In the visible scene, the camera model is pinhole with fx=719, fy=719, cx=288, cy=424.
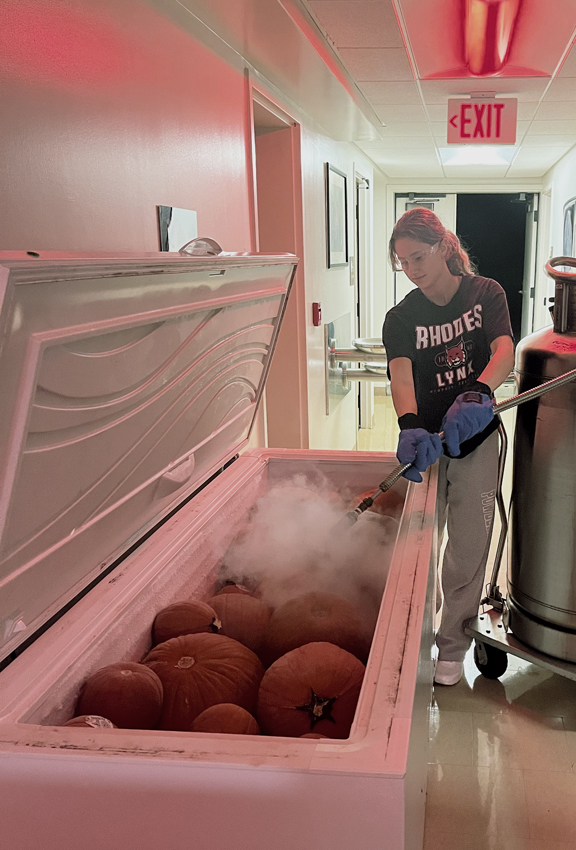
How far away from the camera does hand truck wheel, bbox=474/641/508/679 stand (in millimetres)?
2475

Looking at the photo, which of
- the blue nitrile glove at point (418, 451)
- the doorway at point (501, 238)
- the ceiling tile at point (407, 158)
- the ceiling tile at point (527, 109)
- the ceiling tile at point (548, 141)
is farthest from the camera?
the doorway at point (501, 238)

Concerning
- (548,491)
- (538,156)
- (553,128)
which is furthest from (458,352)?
(538,156)

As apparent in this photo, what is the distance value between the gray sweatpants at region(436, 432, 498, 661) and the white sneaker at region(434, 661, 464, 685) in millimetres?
19

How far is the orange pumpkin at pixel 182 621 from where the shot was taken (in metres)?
1.45

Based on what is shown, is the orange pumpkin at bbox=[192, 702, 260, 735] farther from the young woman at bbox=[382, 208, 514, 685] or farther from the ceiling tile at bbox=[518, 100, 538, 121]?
the ceiling tile at bbox=[518, 100, 538, 121]

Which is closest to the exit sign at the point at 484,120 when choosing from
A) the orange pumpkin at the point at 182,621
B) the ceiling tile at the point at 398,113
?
the ceiling tile at the point at 398,113

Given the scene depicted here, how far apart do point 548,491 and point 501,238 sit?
8828 mm

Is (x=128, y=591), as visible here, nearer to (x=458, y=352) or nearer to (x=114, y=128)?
(x=114, y=128)

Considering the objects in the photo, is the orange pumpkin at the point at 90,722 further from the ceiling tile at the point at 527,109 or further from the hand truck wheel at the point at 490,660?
the ceiling tile at the point at 527,109

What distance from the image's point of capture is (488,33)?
2.78m

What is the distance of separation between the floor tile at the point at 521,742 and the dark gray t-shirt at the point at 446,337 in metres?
0.89

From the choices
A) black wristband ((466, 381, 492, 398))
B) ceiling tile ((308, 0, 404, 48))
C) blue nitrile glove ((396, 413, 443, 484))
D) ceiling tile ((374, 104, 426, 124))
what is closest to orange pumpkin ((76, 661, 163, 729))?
blue nitrile glove ((396, 413, 443, 484))

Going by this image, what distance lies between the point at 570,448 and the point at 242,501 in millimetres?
1000

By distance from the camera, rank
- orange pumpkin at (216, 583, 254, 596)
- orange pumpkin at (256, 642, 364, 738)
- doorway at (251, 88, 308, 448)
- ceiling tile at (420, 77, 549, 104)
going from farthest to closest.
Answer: doorway at (251, 88, 308, 448) < ceiling tile at (420, 77, 549, 104) < orange pumpkin at (216, 583, 254, 596) < orange pumpkin at (256, 642, 364, 738)
